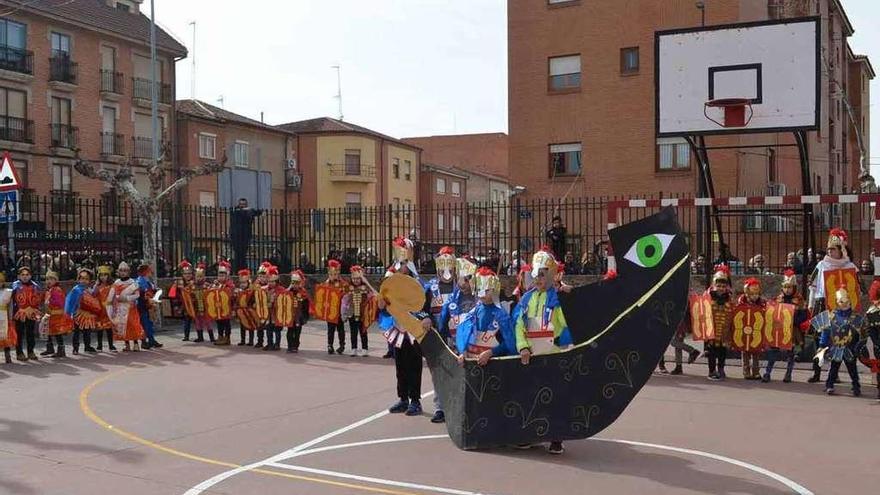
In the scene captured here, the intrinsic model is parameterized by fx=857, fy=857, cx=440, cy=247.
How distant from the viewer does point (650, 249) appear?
319 inches

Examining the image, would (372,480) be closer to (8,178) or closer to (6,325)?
(6,325)

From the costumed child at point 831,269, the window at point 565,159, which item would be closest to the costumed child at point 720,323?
the costumed child at point 831,269

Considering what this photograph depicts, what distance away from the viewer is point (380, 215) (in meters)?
22.6

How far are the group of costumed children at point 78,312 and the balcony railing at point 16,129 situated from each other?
903 inches

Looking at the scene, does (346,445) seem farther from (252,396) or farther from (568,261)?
(568,261)

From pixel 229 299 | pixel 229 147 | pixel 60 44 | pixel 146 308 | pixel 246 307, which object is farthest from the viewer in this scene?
pixel 229 147

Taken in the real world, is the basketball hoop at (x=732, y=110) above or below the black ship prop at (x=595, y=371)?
above

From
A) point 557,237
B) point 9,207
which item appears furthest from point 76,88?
point 557,237

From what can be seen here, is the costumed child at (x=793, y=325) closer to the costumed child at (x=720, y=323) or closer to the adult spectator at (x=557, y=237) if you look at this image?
the costumed child at (x=720, y=323)

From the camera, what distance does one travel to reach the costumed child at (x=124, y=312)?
16.3 meters

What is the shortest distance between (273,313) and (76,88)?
28.6 meters

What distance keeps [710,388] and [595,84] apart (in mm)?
20531

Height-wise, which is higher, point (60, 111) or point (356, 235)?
point (60, 111)

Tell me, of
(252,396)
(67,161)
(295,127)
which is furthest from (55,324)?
(295,127)
